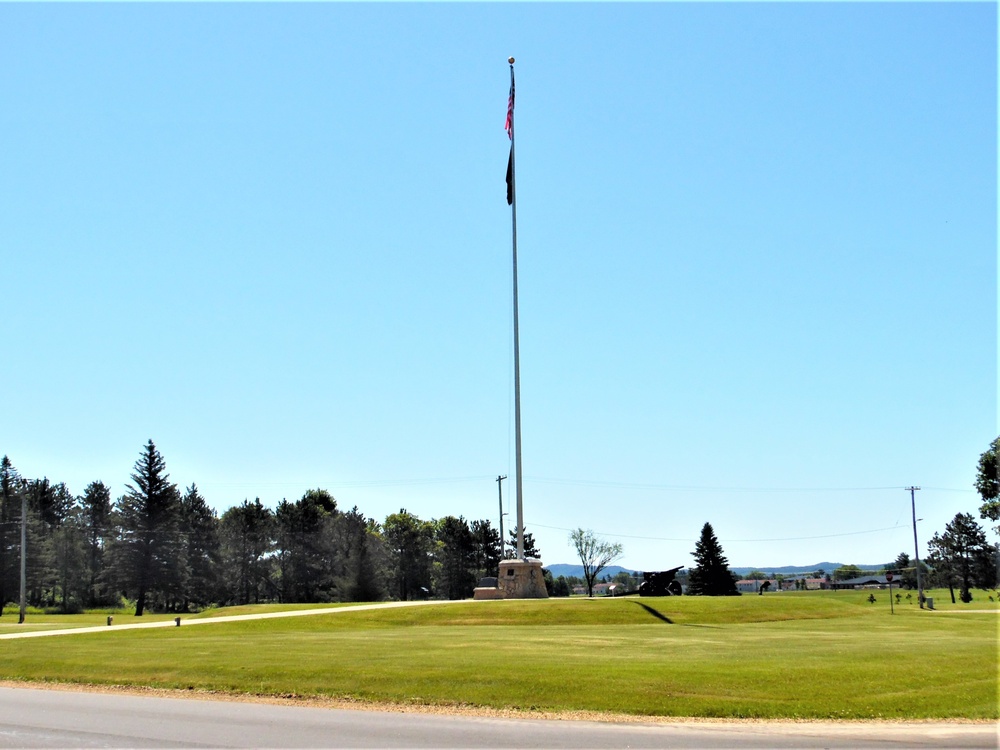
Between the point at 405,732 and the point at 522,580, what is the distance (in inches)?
1177

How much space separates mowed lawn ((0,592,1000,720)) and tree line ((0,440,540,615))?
51511 mm

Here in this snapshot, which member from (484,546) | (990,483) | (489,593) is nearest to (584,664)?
(489,593)

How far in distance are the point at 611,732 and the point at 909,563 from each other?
14305cm

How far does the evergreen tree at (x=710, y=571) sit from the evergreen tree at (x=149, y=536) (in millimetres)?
47515

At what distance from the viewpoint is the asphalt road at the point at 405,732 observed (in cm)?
1246

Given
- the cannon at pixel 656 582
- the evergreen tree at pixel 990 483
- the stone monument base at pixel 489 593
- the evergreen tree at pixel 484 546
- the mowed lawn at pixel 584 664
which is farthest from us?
the evergreen tree at pixel 484 546

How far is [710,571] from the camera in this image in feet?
266

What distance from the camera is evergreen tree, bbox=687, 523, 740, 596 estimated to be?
80250 mm

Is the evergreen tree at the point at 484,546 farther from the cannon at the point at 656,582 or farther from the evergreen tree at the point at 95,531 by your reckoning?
the cannon at the point at 656,582

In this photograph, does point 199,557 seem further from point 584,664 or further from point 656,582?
point 584,664

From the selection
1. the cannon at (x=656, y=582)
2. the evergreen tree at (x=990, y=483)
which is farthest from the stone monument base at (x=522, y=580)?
the evergreen tree at (x=990, y=483)

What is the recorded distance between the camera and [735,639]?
2530 centimetres

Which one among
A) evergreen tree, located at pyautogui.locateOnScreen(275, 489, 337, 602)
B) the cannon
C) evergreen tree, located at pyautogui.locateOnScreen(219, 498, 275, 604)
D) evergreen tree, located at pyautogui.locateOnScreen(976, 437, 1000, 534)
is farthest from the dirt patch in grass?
evergreen tree, located at pyautogui.locateOnScreen(219, 498, 275, 604)

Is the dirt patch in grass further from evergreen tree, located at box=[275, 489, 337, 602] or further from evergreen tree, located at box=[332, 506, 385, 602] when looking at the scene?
evergreen tree, located at box=[275, 489, 337, 602]
